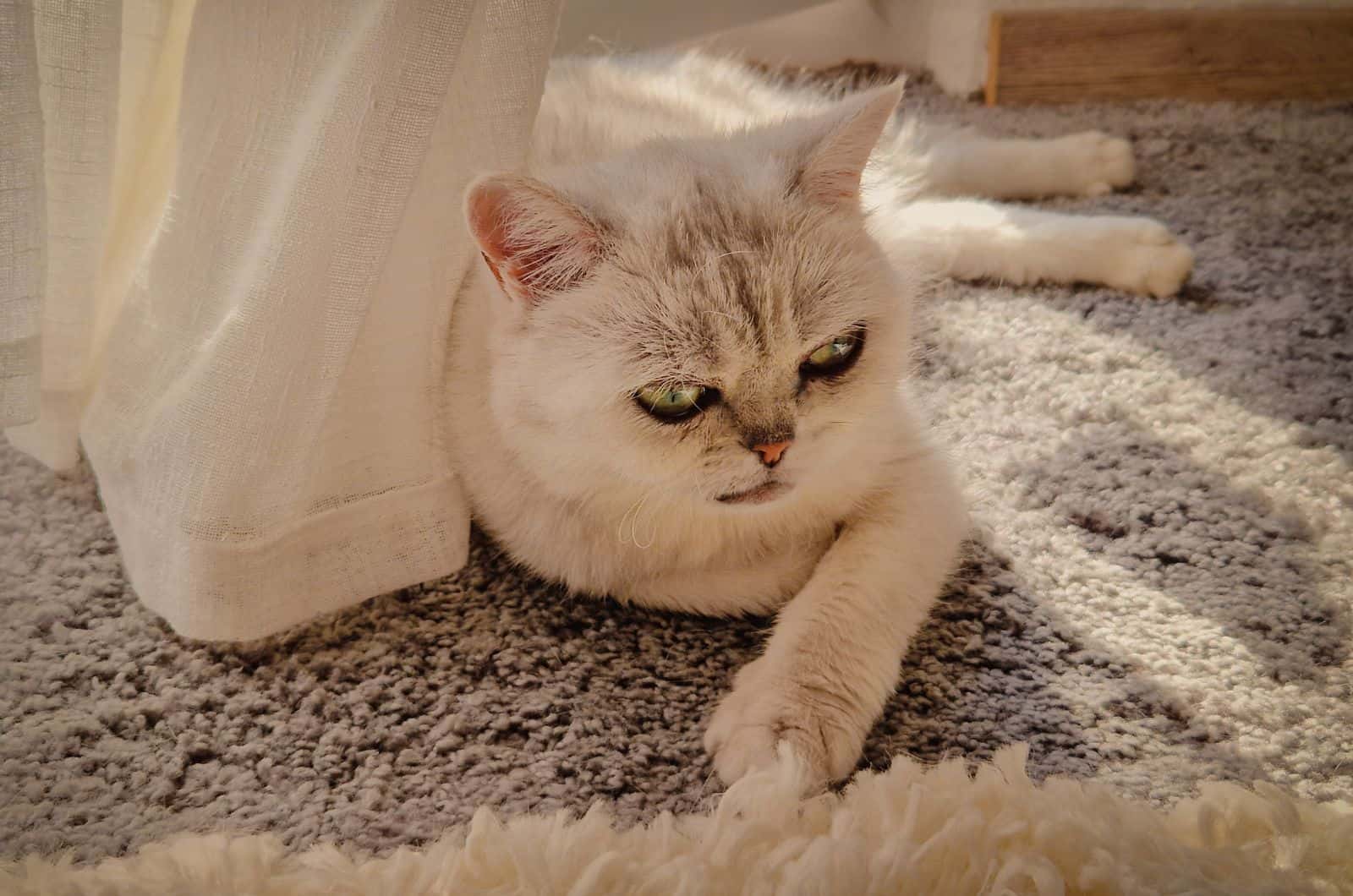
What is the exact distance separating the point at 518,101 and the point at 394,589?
0.66 m

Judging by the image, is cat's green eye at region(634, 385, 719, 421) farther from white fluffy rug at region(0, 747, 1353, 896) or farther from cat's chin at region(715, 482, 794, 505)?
white fluffy rug at region(0, 747, 1353, 896)

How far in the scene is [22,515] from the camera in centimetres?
138

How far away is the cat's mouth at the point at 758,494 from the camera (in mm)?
1058

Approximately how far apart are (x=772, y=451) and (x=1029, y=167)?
1362 mm

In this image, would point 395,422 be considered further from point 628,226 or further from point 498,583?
point 628,226

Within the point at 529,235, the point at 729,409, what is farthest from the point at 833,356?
the point at 529,235

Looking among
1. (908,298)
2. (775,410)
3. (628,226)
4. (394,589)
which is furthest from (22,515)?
(908,298)

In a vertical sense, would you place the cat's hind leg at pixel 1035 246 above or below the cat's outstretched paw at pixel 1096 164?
below

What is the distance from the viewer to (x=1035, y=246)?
1.80 metres

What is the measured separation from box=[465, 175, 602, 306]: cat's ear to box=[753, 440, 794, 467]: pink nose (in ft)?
0.94

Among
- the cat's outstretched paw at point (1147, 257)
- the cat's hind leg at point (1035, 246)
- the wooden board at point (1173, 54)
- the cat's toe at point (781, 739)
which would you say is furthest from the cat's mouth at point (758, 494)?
the wooden board at point (1173, 54)

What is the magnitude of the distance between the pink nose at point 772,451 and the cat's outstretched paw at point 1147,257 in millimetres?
1065

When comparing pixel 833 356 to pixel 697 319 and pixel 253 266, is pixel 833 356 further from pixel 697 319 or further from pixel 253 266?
pixel 253 266

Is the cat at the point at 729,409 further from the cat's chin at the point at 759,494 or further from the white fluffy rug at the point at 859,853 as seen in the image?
the white fluffy rug at the point at 859,853
